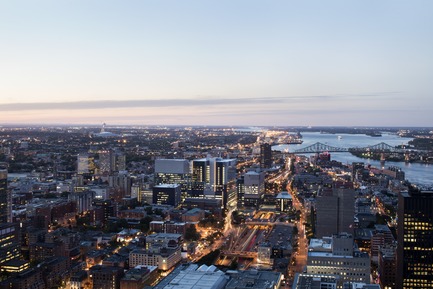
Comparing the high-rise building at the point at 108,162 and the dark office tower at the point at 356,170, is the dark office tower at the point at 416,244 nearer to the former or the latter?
the dark office tower at the point at 356,170

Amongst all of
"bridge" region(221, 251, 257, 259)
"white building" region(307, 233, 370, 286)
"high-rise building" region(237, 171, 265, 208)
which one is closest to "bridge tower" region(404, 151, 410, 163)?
"high-rise building" region(237, 171, 265, 208)

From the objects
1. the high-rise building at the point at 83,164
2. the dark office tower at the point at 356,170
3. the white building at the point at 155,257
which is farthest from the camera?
the high-rise building at the point at 83,164

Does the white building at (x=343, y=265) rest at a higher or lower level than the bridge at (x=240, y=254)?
higher

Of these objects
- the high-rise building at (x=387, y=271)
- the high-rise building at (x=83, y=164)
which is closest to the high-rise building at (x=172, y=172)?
the high-rise building at (x=83, y=164)

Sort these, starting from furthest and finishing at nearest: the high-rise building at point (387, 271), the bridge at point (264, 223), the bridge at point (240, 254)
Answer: the bridge at point (264, 223) < the bridge at point (240, 254) < the high-rise building at point (387, 271)

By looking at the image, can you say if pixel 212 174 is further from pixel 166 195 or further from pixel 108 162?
pixel 108 162

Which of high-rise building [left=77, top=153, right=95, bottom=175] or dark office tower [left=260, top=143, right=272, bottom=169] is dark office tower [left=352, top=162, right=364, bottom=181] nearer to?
dark office tower [left=260, top=143, right=272, bottom=169]
